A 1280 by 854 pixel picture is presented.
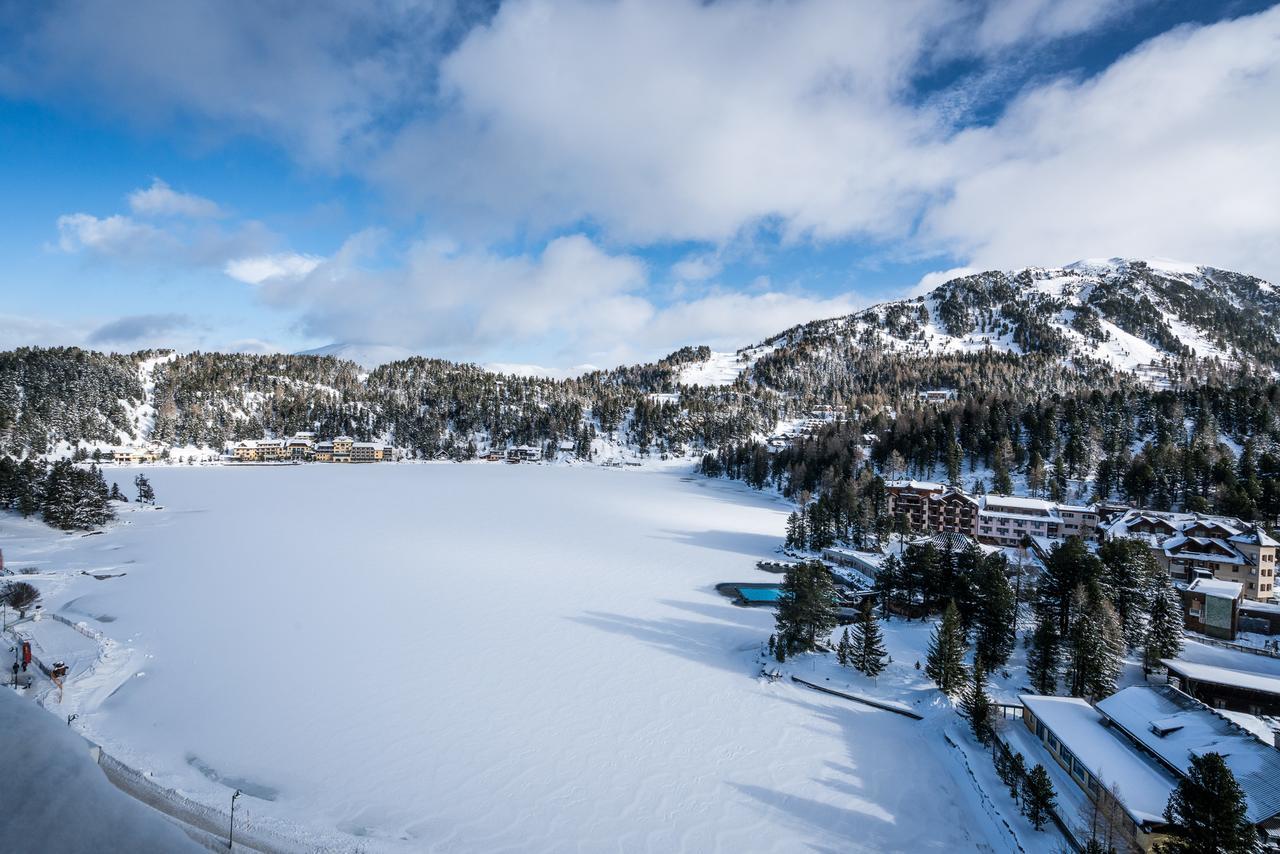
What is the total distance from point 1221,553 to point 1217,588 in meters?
6.01

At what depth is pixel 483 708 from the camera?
19.4 meters

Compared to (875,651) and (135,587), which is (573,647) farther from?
(135,587)

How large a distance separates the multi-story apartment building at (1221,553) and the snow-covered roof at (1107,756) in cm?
1827

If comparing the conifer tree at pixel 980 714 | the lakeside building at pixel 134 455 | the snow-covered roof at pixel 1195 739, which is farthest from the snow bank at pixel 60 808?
the lakeside building at pixel 134 455

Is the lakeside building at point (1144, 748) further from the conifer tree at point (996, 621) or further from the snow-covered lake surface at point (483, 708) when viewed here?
the conifer tree at point (996, 621)

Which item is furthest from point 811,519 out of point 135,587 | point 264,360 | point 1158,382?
point 264,360

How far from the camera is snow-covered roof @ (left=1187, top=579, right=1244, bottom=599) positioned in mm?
25641

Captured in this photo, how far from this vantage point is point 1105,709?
17031mm

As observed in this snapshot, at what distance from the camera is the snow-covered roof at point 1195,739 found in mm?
13383

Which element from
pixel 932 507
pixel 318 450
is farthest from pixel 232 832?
pixel 318 450

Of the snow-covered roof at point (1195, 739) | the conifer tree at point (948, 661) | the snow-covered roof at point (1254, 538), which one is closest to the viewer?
the snow-covered roof at point (1195, 739)

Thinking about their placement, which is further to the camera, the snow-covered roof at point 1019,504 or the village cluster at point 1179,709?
the snow-covered roof at point 1019,504

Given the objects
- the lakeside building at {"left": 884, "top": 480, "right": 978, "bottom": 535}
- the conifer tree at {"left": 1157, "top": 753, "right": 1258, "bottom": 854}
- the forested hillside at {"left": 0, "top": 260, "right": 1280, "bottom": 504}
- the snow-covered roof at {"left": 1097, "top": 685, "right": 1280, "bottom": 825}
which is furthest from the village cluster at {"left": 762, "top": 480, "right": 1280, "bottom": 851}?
the forested hillside at {"left": 0, "top": 260, "right": 1280, "bottom": 504}

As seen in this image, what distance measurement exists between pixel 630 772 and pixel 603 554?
2394 centimetres
